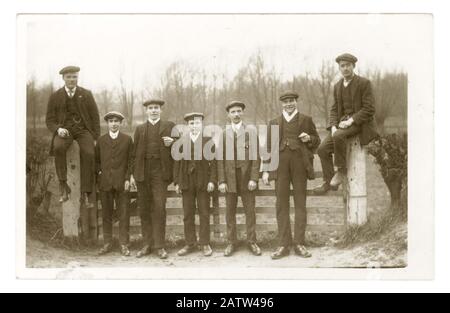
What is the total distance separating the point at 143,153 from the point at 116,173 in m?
0.39

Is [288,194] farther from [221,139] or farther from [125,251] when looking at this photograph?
[125,251]

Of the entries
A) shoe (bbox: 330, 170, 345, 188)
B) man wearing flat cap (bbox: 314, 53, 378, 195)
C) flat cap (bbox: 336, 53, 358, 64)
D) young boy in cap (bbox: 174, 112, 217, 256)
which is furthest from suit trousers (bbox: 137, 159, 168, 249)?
flat cap (bbox: 336, 53, 358, 64)

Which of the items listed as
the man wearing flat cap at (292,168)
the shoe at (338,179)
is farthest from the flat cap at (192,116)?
the shoe at (338,179)

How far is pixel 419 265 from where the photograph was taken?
23.2ft

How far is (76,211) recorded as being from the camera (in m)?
7.33

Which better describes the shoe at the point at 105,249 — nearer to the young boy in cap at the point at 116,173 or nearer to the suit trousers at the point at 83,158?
the young boy in cap at the point at 116,173

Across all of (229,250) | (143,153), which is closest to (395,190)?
(229,250)

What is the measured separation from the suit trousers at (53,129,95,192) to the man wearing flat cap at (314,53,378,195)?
2.58 metres

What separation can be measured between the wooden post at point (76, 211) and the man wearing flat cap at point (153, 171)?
0.61 meters

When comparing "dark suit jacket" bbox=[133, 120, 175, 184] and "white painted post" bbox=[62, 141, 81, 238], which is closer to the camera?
"dark suit jacket" bbox=[133, 120, 175, 184]

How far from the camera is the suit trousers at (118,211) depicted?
722cm

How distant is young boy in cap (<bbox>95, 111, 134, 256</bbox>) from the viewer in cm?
719

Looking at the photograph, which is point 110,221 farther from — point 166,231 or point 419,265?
point 419,265

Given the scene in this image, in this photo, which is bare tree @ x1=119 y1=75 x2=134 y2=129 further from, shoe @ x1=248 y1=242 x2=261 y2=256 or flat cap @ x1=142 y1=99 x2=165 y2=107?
shoe @ x1=248 y1=242 x2=261 y2=256
